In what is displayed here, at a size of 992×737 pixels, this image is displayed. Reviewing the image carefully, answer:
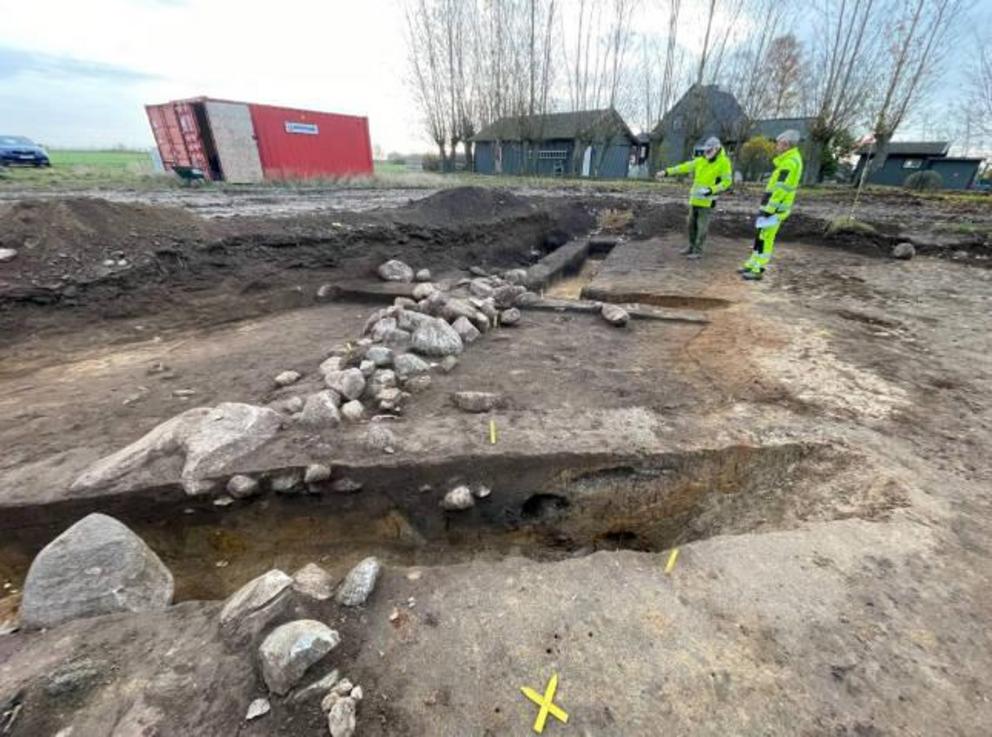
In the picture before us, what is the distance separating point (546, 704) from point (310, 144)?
19562 millimetres

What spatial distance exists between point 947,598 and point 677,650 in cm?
113

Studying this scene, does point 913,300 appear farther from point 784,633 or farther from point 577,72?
point 577,72

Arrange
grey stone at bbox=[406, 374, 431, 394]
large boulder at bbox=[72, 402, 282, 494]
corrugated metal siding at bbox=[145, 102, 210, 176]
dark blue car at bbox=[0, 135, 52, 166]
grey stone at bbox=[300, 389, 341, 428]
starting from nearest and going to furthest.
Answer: large boulder at bbox=[72, 402, 282, 494], grey stone at bbox=[300, 389, 341, 428], grey stone at bbox=[406, 374, 431, 394], corrugated metal siding at bbox=[145, 102, 210, 176], dark blue car at bbox=[0, 135, 52, 166]

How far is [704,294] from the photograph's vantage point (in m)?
5.60

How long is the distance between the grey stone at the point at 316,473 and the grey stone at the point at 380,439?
0.28 m

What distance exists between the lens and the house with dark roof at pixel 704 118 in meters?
18.8

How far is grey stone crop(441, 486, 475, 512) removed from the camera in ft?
8.80

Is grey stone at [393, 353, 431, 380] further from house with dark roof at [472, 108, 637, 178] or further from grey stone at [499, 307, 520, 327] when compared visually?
house with dark roof at [472, 108, 637, 178]

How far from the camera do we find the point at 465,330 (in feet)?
14.2

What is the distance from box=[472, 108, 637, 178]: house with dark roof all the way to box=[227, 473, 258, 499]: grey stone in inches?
925

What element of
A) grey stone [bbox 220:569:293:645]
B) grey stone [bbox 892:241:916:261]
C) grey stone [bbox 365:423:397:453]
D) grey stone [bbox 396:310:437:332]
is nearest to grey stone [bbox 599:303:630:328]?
grey stone [bbox 396:310:437:332]

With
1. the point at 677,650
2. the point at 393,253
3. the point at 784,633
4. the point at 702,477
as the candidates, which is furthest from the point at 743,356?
the point at 393,253

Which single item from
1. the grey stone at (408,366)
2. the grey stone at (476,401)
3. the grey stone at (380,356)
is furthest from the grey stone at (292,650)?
the grey stone at (380,356)

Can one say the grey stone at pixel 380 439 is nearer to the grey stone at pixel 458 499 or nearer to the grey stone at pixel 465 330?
the grey stone at pixel 458 499
